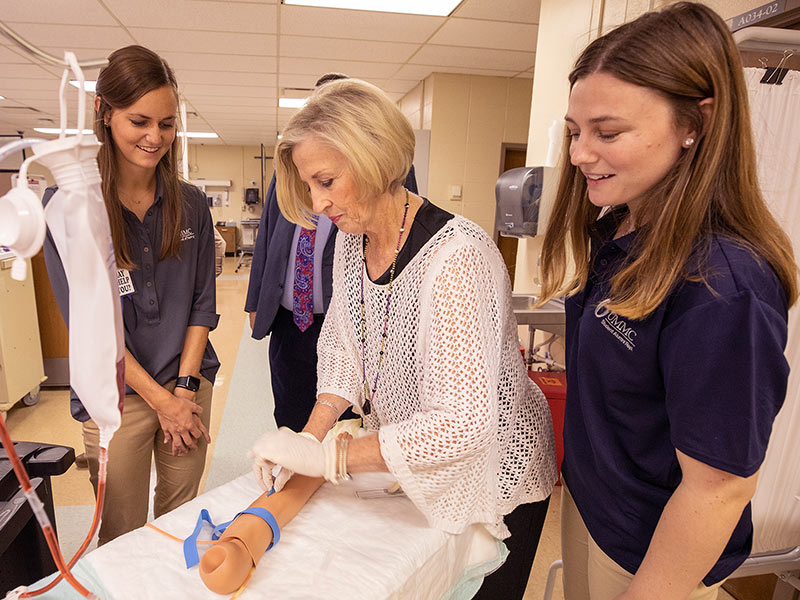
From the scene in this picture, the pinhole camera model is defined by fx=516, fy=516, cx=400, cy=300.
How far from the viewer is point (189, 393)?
145cm

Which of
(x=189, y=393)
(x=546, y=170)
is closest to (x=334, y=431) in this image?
(x=189, y=393)

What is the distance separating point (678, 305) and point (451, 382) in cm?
37

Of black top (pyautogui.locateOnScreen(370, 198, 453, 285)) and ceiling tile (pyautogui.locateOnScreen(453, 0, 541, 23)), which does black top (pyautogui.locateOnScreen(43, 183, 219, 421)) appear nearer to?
black top (pyautogui.locateOnScreen(370, 198, 453, 285))

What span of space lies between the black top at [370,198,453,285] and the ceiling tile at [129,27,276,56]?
342 centimetres

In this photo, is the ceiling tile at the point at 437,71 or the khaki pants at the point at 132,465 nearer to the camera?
the khaki pants at the point at 132,465

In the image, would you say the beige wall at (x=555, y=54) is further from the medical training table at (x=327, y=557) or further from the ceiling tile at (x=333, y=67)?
the ceiling tile at (x=333, y=67)

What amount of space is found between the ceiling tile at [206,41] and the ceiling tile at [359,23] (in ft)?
1.10

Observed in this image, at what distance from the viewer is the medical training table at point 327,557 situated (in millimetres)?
821

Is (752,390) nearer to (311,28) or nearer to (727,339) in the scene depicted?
(727,339)

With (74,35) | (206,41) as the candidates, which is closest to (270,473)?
(206,41)

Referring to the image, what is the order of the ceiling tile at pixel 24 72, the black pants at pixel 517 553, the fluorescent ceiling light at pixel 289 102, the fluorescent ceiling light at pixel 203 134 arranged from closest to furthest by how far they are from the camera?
the black pants at pixel 517 553, the ceiling tile at pixel 24 72, the fluorescent ceiling light at pixel 289 102, the fluorescent ceiling light at pixel 203 134

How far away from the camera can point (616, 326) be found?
814 mm

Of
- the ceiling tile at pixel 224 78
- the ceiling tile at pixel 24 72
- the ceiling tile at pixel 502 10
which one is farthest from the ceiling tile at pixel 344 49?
the ceiling tile at pixel 24 72

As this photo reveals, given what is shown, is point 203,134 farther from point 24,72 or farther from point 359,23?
point 359,23
